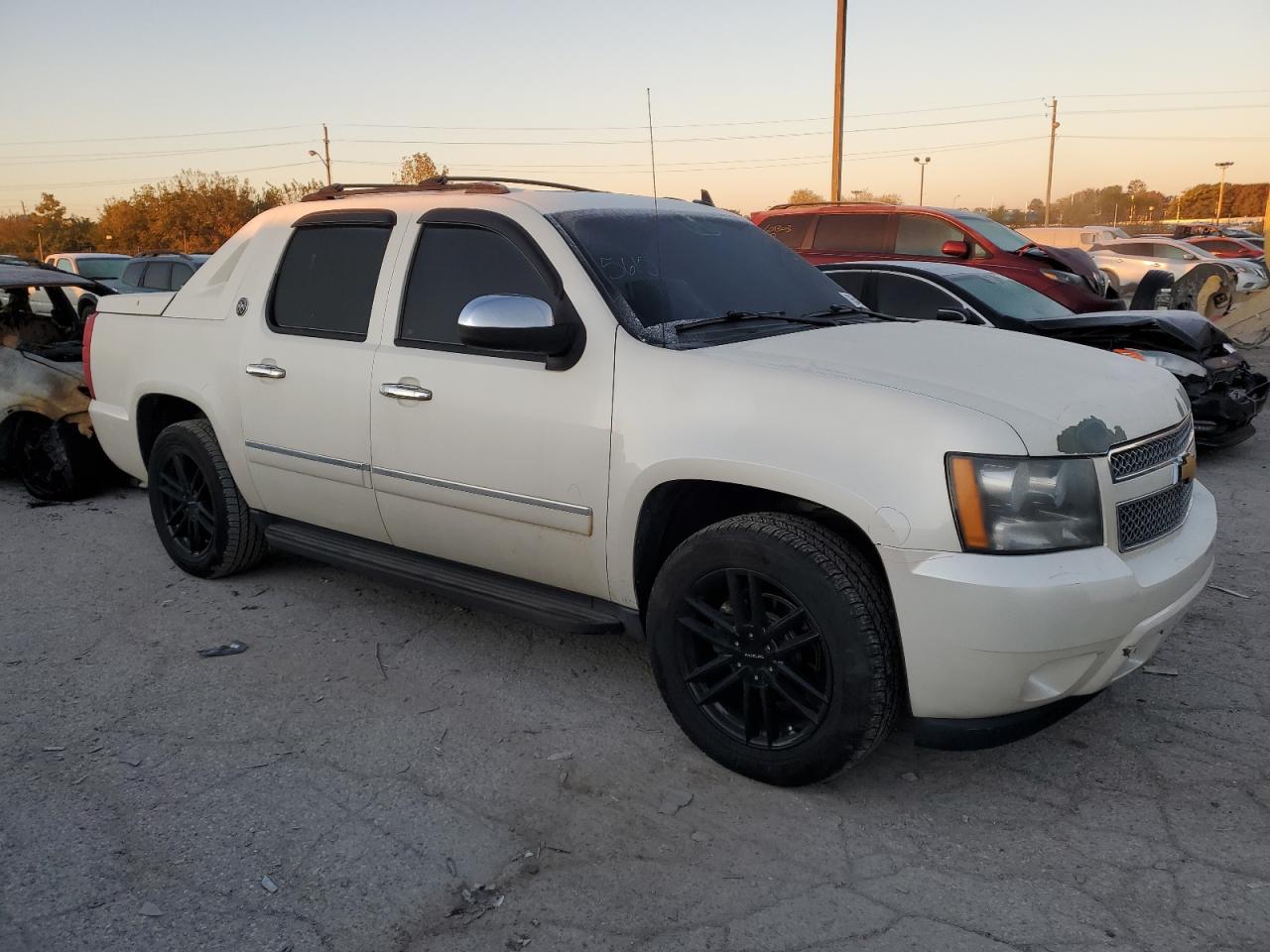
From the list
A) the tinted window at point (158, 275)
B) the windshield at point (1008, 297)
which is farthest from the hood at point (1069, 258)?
the tinted window at point (158, 275)

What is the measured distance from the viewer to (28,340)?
8.13 m

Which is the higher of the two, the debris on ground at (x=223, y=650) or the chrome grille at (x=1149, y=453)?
the chrome grille at (x=1149, y=453)

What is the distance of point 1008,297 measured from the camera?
7.99m

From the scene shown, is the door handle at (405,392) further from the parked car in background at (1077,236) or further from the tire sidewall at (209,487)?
the parked car in background at (1077,236)

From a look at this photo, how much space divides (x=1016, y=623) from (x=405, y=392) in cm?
231

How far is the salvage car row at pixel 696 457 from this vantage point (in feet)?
8.72

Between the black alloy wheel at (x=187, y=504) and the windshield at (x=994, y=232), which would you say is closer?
the black alloy wheel at (x=187, y=504)

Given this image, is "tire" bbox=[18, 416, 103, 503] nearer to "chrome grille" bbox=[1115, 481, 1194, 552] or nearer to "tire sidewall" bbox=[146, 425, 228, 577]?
"tire sidewall" bbox=[146, 425, 228, 577]

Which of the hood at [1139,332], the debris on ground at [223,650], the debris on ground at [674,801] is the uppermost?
the hood at [1139,332]

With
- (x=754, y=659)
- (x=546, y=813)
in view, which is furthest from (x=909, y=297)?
(x=546, y=813)

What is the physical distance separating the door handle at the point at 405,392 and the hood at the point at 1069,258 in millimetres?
9137

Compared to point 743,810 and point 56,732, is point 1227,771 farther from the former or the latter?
point 56,732

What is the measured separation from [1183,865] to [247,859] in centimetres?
252

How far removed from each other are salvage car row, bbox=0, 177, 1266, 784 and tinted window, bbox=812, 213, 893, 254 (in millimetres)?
7806
